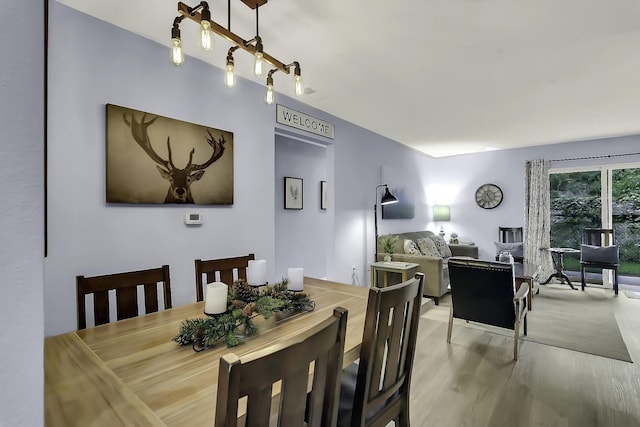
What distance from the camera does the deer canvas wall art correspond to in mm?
2064

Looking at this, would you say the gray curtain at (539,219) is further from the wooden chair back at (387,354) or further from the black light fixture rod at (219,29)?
the black light fixture rod at (219,29)

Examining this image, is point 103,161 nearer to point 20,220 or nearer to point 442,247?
point 20,220

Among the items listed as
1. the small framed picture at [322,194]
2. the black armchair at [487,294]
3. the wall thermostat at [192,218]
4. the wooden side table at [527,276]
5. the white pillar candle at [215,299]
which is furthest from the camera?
the small framed picture at [322,194]

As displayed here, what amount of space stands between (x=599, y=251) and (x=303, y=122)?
4903mm

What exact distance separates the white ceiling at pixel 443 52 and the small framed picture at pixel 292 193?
1.17 meters

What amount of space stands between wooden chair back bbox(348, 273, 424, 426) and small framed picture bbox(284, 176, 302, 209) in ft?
11.0

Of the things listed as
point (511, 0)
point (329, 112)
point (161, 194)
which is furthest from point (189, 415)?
point (329, 112)

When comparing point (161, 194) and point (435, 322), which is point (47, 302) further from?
point (435, 322)

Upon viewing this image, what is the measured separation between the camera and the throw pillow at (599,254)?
4647mm

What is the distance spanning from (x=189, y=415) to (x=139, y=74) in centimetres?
226

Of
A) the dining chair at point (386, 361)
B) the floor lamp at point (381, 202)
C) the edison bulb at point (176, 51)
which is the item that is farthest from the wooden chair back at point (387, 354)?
the floor lamp at point (381, 202)

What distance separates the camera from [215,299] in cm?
128

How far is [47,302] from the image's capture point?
1.81 m

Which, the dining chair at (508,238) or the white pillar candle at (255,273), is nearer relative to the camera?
the white pillar candle at (255,273)
